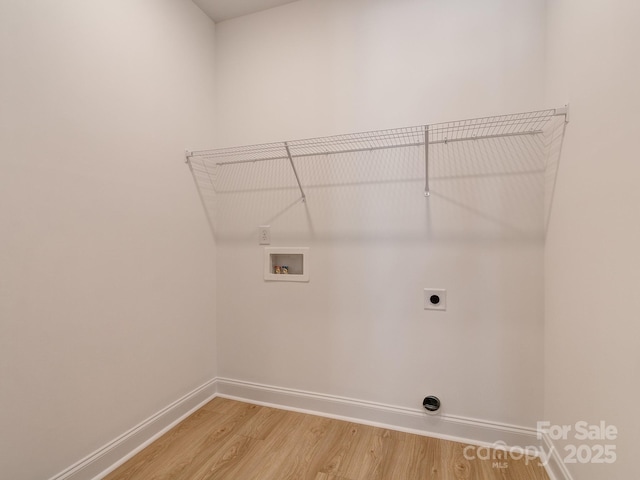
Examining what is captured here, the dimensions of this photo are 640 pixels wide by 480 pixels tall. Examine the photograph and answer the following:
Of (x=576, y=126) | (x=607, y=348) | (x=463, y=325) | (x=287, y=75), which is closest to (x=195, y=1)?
(x=287, y=75)

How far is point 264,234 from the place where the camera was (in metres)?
2.07

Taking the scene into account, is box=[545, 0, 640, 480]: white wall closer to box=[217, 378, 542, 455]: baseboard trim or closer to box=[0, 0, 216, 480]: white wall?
box=[217, 378, 542, 455]: baseboard trim

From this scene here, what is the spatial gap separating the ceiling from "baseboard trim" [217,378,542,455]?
2605 mm

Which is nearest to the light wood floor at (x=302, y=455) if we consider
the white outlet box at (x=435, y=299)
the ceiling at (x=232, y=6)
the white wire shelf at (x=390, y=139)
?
the white outlet box at (x=435, y=299)

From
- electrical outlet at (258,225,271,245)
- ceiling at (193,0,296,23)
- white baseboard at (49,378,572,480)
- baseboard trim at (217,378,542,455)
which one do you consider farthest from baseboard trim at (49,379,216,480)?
ceiling at (193,0,296,23)

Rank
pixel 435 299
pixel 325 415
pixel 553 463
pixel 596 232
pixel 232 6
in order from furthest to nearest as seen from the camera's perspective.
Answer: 1. pixel 232 6
2. pixel 325 415
3. pixel 435 299
4. pixel 553 463
5. pixel 596 232

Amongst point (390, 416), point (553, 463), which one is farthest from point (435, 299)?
point (553, 463)

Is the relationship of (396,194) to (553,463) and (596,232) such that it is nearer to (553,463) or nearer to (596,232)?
(596,232)

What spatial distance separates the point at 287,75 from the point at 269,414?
88.5 inches

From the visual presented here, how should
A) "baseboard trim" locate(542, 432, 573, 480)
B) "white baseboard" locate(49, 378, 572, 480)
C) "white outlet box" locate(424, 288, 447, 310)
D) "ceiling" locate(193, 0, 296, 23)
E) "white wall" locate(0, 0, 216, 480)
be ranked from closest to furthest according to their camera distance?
1. "white wall" locate(0, 0, 216, 480)
2. "baseboard trim" locate(542, 432, 573, 480)
3. "white baseboard" locate(49, 378, 572, 480)
4. "white outlet box" locate(424, 288, 447, 310)
5. "ceiling" locate(193, 0, 296, 23)

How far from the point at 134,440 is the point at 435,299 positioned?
1798 millimetres

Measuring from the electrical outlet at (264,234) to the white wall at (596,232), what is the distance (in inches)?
63.3

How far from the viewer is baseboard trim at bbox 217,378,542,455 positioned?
159 cm

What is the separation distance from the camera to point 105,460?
142 centimetres
